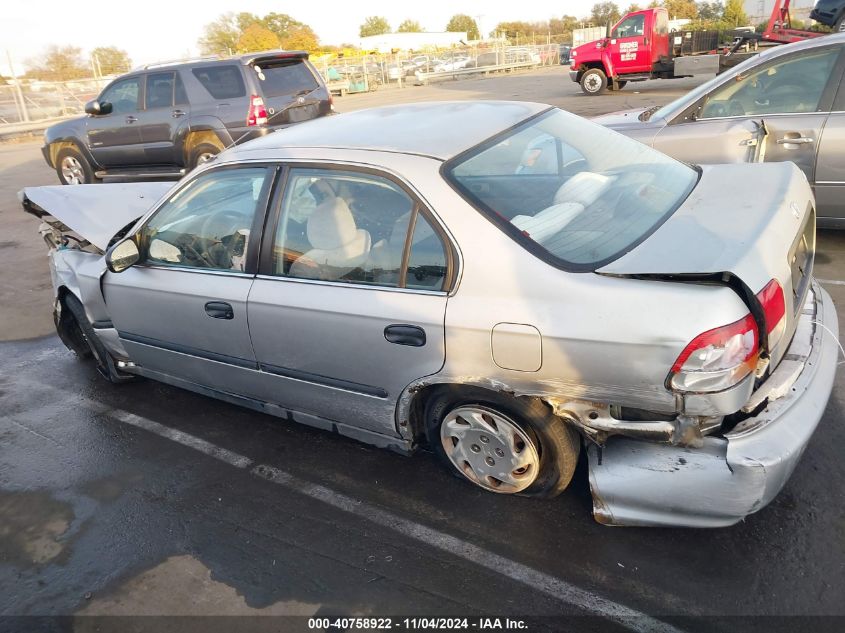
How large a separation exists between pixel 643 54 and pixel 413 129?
18.4 m

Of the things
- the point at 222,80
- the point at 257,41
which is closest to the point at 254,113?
the point at 222,80

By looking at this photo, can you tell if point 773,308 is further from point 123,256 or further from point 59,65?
point 59,65

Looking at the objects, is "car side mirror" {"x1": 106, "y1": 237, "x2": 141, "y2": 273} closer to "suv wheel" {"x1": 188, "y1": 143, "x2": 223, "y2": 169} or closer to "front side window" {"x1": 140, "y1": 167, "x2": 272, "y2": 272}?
"front side window" {"x1": 140, "y1": 167, "x2": 272, "y2": 272}

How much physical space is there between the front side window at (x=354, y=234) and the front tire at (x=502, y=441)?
54 cm

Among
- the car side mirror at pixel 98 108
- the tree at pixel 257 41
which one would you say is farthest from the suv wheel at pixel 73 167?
the tree at pixel 257 41

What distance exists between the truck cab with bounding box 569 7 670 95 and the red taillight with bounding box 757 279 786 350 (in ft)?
61.6

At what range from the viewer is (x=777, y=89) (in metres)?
5.32

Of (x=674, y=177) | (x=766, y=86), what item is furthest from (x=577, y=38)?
(x=674, y=177)

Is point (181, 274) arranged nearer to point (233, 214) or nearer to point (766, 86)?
point (233, 214)

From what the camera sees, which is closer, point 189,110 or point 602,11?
point 189,110

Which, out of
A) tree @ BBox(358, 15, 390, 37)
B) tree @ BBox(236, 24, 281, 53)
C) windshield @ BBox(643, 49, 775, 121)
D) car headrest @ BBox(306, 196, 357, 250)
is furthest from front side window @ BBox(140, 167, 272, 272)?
tree @ BBox(358, 15, 390, 37)

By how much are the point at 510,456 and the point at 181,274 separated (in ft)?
6.62

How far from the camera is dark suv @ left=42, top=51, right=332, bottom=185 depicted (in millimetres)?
9469

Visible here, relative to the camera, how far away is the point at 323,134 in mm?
3176
